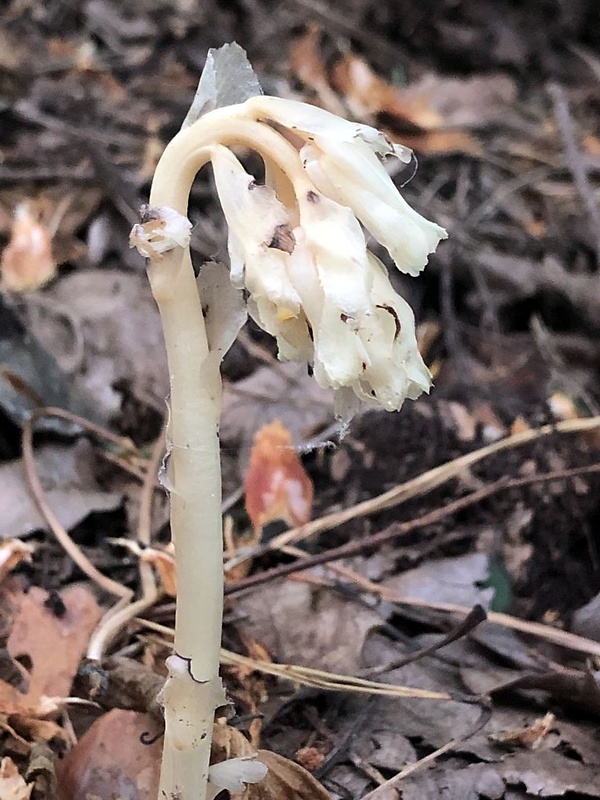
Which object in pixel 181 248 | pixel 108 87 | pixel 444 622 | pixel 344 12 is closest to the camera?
pixel 181 248

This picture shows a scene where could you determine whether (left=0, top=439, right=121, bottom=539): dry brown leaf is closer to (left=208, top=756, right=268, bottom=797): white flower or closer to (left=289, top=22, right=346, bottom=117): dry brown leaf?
(left=208, top=756, right=268, bottom=797): white flower

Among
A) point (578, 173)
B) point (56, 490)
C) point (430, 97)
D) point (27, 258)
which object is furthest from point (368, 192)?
point (430, 97)

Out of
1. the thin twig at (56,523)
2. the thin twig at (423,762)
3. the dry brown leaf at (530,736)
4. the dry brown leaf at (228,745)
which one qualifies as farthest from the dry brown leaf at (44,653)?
the dry brown leaf at (530,736)

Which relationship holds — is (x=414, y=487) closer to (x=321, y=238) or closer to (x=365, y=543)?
(x=365, y=543)

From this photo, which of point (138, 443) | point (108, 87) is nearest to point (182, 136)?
point (138, 443)

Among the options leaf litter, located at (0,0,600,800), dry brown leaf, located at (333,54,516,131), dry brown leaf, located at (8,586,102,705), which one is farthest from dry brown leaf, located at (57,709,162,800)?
dry brown leaf, located at (333,54,516,131)

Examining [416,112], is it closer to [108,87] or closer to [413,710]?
[108,87]

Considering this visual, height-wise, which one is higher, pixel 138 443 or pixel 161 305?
pixel 161 305
